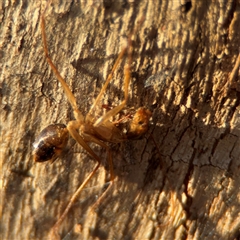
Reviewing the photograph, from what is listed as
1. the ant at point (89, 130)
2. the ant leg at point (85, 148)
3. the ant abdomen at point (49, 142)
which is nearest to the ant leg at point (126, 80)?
the ant at point (89, 130)

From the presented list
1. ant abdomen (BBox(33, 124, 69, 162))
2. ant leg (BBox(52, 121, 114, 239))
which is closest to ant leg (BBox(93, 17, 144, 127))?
ant leg (BBox(52, 121, 114, 239))

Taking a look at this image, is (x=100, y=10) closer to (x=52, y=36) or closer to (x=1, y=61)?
(x=52, y=36)

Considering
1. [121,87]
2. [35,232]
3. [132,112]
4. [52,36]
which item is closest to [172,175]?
[132,112]

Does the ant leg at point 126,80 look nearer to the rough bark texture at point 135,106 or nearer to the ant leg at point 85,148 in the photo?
the rough bark texture at point 135,106

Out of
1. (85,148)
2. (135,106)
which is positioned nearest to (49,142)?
(85,148)

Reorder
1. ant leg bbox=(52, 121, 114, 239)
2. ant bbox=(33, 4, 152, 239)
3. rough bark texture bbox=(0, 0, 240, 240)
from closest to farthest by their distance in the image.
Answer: rough bark texture bbox=(0, 0, 240, 240), ant bbox=(33, 4, 152, 239), ant leg bbox=(52, 121, 114, 239)

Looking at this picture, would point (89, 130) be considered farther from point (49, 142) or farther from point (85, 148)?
point (49, 142)

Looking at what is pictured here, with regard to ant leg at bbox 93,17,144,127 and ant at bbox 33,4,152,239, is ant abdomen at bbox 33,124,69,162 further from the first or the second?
ant leg at bbox 93,17,144,127
